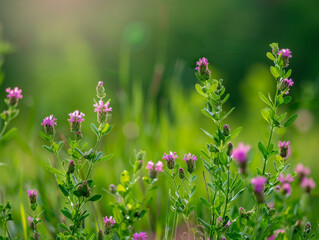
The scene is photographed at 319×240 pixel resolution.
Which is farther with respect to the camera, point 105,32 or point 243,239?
point 105,32

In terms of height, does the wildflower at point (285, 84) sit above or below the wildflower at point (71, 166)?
above

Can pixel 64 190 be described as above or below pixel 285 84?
below

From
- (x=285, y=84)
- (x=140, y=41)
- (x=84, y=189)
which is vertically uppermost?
(x=140, y=41)

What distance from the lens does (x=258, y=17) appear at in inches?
319

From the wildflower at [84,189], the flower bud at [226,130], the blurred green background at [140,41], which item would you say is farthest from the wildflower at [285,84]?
the blurred green background at [140,41]

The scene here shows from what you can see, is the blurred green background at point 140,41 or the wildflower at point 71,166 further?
the blurred green background at point 140,41

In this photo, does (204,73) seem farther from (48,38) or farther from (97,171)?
(48,38)

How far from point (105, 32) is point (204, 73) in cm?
767

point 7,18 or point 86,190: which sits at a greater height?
point 7,18

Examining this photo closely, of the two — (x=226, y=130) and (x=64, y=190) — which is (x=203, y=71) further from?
(x=64, y=190)

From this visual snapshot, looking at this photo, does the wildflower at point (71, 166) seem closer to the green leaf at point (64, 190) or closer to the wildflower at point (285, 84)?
the green leaf at point (64, 190)

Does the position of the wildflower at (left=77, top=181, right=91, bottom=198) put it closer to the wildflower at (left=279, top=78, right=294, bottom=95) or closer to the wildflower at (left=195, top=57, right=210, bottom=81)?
the wildflower at (left=195, top=57, right=210, bottom=81)

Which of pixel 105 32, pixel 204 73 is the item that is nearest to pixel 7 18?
pixel 105 32

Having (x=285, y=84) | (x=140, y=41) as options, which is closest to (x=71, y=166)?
(x=285, y=84)
